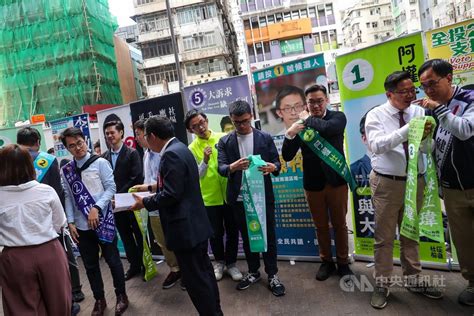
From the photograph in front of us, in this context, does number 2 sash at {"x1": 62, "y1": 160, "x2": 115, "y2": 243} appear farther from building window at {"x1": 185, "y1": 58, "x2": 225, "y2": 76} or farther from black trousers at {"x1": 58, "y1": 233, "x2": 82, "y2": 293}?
building window at {"x1": 185, "y1": 58, "x2": 225, "y2": 76}

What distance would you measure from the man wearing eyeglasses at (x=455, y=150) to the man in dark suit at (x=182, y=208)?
1.80 metres

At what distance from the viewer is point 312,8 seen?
32469mm

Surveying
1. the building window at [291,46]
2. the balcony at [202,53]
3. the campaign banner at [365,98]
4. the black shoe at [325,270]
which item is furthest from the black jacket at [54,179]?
the building window at [291,46]

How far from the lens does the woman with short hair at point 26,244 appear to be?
8.00ft

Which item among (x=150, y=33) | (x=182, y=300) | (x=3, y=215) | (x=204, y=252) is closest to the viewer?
(x=3, y=215)

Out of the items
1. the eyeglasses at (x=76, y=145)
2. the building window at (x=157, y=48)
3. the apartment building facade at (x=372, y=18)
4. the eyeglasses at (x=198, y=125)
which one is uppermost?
the apartment building facade at (x=372, y=18)

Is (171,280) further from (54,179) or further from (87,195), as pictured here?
(54,179)

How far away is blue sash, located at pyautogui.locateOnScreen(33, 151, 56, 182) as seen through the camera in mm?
3473

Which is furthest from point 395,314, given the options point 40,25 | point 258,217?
point 40,25

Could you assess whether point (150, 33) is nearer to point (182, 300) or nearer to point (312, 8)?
point (312, 8)

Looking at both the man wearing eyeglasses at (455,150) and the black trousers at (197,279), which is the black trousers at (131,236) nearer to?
the black trousers at (197,279)

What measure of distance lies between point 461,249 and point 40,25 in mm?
24226

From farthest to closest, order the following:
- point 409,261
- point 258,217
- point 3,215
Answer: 1. point 258,217
2. point 409,261
3. point 3,215

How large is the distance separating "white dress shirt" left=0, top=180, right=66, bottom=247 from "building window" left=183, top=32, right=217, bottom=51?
92.5ft
